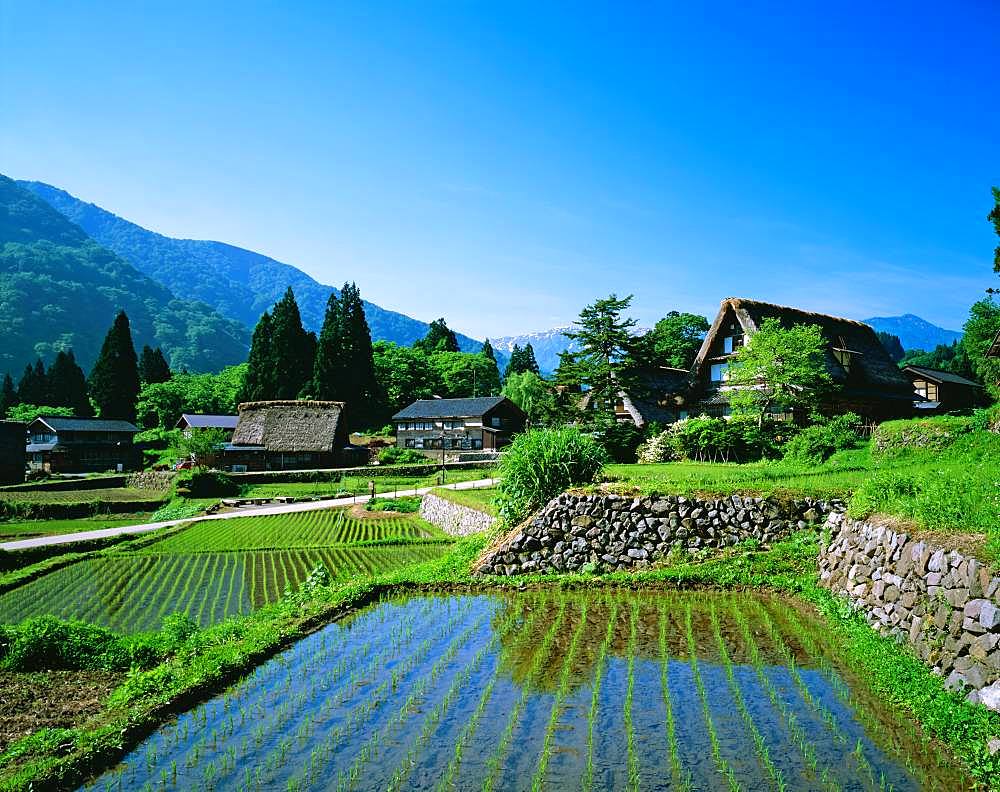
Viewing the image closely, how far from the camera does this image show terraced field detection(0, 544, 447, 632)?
1432 cm

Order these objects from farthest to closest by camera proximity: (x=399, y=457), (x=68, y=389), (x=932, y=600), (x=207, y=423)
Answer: (x=68, y=389)
(x=207, y=423)
(x=399, y=457)
(x=932, y=600)

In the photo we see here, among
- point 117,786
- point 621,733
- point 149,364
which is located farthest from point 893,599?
point 149,364

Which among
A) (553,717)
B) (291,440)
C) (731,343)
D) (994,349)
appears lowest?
(553,717)

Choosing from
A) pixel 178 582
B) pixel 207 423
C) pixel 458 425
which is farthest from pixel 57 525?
pixel 458 425

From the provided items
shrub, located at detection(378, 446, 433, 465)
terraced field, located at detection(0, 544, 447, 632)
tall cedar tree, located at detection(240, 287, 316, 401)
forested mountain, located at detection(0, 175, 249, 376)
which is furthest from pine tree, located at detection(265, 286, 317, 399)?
forested mountain, located at detection(0, 175, 249, 376)

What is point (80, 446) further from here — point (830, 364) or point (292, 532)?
point (830, 364)

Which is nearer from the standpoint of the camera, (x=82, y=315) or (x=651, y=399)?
(x=651, y=399)

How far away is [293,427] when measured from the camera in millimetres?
52500

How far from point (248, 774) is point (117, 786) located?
3.85 ft

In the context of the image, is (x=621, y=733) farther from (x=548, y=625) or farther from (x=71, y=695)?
(x=71, y=695)

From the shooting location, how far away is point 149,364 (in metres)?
82.5

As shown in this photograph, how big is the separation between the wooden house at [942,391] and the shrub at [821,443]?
24.8 meters

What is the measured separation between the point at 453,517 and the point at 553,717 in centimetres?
1787

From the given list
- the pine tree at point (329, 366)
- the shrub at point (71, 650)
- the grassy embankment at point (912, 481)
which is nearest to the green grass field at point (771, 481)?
the grassy embankment at point (912, 481)
